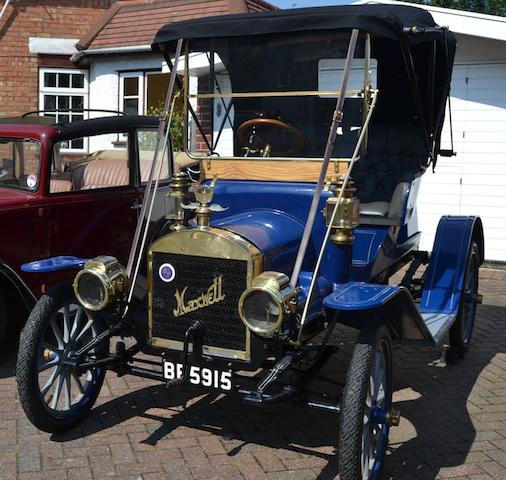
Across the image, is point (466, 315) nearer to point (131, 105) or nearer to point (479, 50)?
point (479, 50)

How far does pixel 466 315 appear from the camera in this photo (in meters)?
5.48

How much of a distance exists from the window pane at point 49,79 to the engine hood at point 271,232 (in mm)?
9996

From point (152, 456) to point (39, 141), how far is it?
8.79 ft

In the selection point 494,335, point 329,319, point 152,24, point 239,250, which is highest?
point 152,24

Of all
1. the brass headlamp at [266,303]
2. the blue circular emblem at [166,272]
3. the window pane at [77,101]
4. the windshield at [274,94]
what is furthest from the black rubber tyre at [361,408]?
the window pane at [77,101]

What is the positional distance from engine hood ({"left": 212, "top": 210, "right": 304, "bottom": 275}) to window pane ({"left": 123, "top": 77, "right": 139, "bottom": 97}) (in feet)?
29.2

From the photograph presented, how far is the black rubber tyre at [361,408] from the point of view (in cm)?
298

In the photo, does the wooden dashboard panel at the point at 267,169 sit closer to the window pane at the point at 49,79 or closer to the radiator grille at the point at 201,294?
the radiator grille at the point at 201,294

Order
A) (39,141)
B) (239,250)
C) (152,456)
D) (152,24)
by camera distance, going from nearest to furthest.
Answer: (239,250)
(152,456)
(39,141)
(152,24)

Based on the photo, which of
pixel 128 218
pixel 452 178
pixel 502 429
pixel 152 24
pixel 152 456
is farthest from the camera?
pixel 152 24

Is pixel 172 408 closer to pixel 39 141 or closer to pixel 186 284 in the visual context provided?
pixel 186 284

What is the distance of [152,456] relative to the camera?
358 cm

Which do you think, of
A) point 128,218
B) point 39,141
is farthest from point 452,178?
point 39,141

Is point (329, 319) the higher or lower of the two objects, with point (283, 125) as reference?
lower
